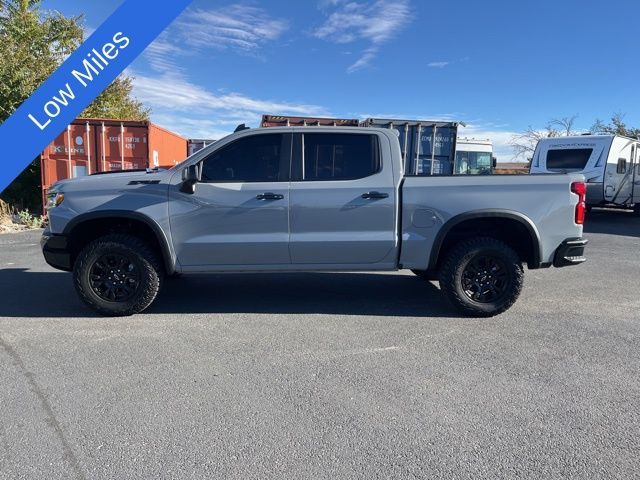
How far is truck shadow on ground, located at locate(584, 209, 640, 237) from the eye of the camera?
1330 centimetres

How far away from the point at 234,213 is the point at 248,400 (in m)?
2.20

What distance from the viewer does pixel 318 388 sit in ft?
12.0

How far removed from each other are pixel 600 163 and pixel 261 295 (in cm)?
1283

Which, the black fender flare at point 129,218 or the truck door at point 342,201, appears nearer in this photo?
the black fender flare at point 129,218

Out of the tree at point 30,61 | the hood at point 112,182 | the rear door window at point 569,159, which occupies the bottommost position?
the hood at point 112,182

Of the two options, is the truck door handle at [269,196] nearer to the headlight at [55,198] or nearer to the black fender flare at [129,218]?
the black fender flare at [129,218]

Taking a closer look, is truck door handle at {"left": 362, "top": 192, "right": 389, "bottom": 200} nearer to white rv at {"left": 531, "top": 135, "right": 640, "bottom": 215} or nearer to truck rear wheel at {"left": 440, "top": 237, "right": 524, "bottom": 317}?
truck rear wheel at {"left": 440, "top": 237, "right": 524, "bottom": 317}

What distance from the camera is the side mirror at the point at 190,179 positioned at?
5.09 m

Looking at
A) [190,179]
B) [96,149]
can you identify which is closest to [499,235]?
[190,179]

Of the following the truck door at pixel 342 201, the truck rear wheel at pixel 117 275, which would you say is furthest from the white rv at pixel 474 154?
the truck rear wheel at pixel 117 275

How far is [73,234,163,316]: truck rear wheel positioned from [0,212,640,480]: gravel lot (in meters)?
0.19

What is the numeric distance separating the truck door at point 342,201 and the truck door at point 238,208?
158 mm

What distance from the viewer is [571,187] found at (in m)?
5.25

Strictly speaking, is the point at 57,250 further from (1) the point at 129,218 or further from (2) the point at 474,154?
(2) the point at 474,154
